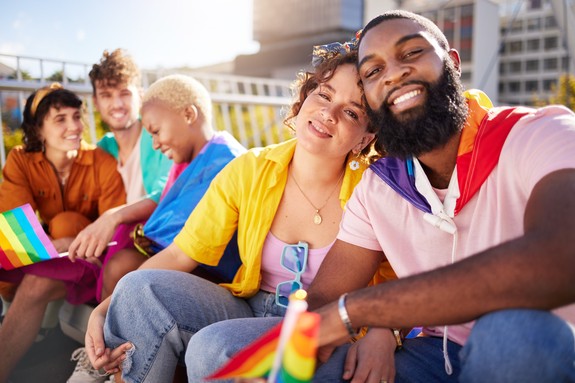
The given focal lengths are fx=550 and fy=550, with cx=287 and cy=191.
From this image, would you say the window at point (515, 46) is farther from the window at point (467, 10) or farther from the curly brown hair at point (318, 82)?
the curly brown hair at point (318, 82)

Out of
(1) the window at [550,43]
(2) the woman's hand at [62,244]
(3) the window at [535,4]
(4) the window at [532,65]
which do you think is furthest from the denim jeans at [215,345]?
(3) the window at [535,4]

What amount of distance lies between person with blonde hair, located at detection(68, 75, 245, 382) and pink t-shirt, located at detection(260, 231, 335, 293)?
0.25 metres

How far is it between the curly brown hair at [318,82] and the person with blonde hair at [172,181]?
0.49 metres

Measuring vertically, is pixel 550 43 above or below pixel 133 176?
above

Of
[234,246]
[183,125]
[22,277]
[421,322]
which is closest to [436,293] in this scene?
[421,322]

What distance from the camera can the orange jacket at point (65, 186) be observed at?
9.71ft

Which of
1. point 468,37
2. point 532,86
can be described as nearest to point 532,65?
point 532,86

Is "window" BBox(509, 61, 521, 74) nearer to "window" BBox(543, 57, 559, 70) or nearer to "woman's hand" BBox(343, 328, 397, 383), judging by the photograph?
"window" BBox(543, 57, 559, 70)

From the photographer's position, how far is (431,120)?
1569 millimetres

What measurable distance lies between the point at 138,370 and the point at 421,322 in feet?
3.28

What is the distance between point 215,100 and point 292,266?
2.95 m

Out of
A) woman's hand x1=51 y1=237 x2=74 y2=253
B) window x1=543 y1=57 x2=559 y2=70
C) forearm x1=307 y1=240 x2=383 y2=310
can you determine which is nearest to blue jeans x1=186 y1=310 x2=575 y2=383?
forearm x1=307 y1=240 x2=383 y2=310

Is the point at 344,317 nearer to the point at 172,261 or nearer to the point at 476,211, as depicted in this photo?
the point at 476,211

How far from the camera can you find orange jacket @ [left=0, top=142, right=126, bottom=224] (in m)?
2.96
